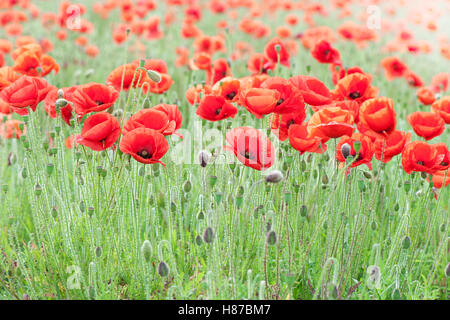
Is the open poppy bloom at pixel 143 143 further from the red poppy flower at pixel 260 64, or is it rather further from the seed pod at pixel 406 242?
the red poppy flower at pixel 260 64

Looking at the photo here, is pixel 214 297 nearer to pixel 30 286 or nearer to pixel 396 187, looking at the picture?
pixel 30 286

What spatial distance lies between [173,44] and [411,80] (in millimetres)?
2611

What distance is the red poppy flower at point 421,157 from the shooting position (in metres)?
1.46

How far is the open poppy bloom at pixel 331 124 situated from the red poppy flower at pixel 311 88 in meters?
0.18

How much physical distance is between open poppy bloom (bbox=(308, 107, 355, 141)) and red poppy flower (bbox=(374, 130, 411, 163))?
17 centimetres

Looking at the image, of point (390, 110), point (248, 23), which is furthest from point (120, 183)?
point (248, 23)

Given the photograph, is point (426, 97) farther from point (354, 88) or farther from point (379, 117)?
point (379, 117)

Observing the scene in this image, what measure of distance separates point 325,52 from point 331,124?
Result: 116 centimetres

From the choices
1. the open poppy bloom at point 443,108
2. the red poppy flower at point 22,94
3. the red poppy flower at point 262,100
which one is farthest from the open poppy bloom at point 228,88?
the open poppy bloom at point 443,108

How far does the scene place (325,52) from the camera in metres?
2.37

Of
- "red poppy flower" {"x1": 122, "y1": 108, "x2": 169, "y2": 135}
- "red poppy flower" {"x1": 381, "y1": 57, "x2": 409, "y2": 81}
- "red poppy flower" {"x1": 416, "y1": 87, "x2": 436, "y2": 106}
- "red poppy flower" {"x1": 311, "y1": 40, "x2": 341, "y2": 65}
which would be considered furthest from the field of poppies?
"red poppy flower" {"x1": 381, "y1": 57, "x2": 409, "y2": 81}

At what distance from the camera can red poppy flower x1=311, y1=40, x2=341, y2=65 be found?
92.3 inches

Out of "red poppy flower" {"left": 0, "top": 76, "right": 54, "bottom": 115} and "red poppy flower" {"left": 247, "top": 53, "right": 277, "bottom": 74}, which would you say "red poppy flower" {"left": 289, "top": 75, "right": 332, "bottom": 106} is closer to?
"red poppy flower" {"left": 247, "top": 53, "right": 277, "bottom": 74}

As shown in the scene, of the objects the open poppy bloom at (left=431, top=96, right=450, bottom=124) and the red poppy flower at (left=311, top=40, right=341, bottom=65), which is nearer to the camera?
the open poppy bloom at (left=431, top=96, right=450, bottom=124)
